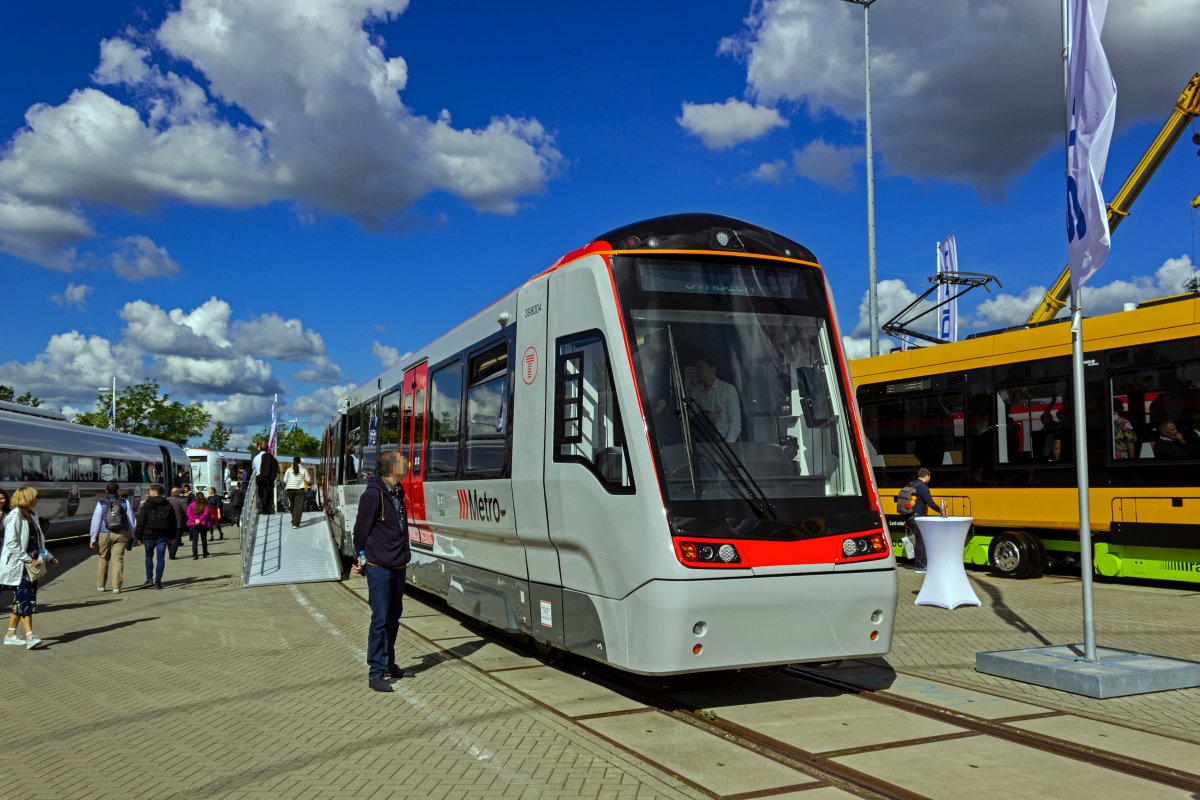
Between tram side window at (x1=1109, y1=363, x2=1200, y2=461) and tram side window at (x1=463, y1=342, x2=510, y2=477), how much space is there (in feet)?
28.9

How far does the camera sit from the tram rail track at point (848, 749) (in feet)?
16.8

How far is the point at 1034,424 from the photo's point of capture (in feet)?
47.6

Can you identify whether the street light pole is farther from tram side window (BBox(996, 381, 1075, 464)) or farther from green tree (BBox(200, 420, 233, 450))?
green tree (BBox(200, 420, 233, 450))

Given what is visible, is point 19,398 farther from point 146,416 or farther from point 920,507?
point 920,507

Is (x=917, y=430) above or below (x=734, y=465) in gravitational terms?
above

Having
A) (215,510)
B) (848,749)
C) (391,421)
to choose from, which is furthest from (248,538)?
(848,749)

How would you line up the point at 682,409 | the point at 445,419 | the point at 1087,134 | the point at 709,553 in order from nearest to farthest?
the point at 709,553
the point at 682,409
the point at 1087,134
the point at 445,419

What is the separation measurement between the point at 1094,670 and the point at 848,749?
2651mm

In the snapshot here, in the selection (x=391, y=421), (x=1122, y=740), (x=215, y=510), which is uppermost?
(x=391, y=421)

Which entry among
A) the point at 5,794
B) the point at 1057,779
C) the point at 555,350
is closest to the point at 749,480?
the point at 555,350

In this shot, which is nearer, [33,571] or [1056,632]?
[1056,632]

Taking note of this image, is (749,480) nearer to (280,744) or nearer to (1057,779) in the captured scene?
(1057,779)

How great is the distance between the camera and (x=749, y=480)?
6.53m

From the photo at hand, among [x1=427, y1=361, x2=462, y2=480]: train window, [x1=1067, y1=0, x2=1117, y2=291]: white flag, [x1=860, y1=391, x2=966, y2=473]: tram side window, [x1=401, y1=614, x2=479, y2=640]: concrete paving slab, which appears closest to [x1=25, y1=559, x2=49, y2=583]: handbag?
[x1=401, y1=614, x2=479, y2=640]: concrete paving slab
